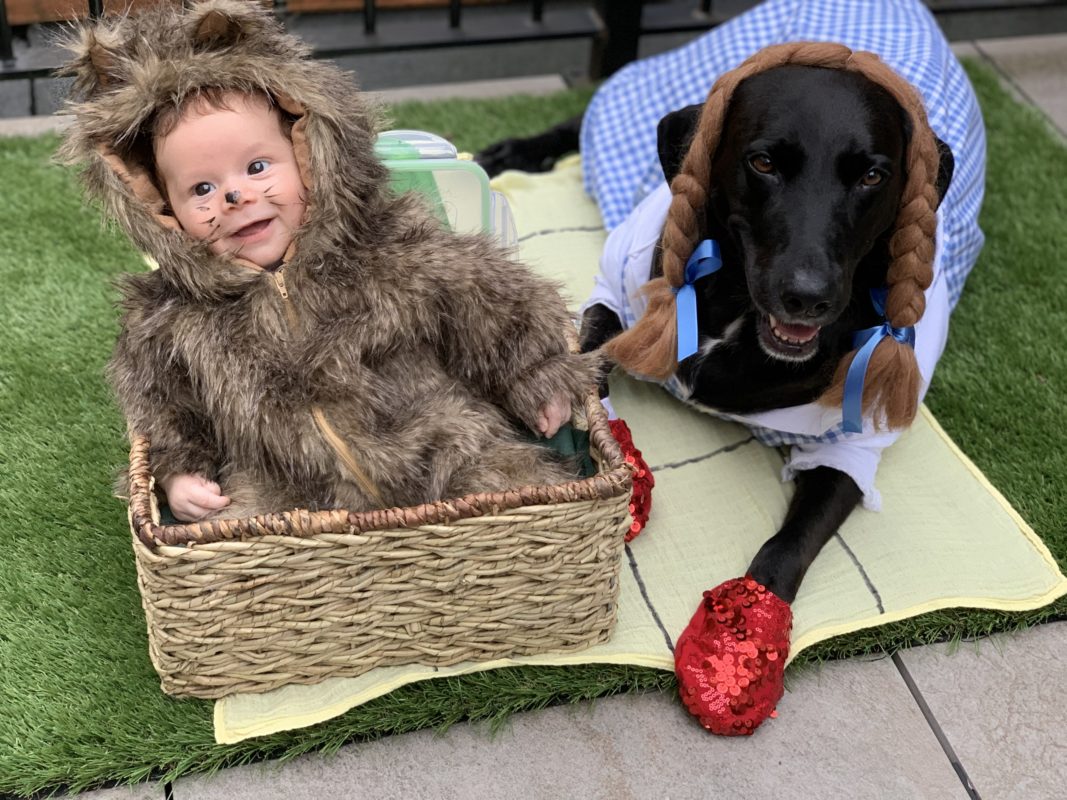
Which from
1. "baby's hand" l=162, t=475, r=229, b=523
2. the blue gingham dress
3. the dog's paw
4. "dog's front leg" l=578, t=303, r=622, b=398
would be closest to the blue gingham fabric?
the blue gingham dress

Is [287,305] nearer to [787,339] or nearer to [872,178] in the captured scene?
[787,339]

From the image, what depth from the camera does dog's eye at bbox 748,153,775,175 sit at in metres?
1.72

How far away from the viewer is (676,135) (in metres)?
1.94

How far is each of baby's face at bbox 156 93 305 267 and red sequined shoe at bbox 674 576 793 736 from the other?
0.91m

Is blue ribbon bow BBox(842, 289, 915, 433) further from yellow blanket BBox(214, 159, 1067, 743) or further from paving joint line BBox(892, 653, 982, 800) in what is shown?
paving joint line BBox(892, 653, 982, 800)

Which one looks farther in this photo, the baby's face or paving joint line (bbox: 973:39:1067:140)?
paving joint line (bbox: 973:39:1067:140)

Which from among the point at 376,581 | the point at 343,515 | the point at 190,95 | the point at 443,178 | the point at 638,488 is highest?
the point at 190,95

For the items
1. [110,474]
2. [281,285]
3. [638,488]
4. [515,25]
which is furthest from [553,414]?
[515,25]

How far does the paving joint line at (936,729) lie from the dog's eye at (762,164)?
858 mm

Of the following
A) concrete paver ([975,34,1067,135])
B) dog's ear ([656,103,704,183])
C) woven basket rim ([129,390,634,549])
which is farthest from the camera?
concrete paver ([975,34,1067,135])

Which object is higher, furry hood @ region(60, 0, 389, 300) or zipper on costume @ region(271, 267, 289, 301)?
furry hood @ region(60, 0, 389, 300)

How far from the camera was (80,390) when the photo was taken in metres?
2.22

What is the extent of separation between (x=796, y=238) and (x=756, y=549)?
2.06ft

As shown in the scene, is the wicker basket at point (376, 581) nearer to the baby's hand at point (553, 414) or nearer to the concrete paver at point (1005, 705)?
the baby's hand at point (553, 414)
